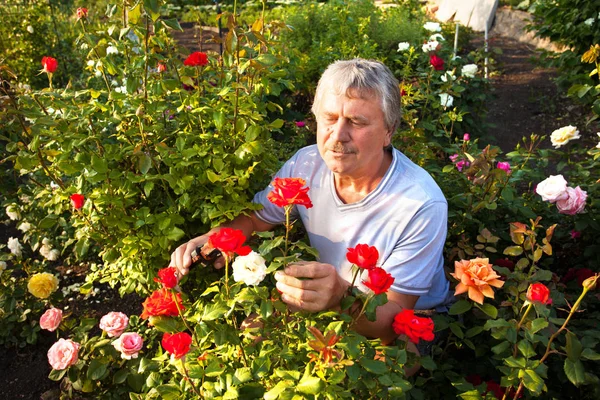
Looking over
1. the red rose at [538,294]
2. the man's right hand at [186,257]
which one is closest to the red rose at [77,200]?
the man's right hand at [186,257]

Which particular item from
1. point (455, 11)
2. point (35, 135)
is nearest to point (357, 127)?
point (35, 135)

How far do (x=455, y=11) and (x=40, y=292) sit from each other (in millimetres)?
7688

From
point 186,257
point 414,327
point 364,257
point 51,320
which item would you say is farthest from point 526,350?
point 51,320

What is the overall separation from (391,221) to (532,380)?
65 cm

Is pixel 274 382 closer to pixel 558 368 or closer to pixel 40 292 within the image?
pixel 558 368

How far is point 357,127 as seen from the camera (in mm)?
1690

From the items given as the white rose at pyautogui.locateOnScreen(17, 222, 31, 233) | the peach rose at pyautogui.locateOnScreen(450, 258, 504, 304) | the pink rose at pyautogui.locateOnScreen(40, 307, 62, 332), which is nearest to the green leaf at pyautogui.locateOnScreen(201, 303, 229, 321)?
the peach rose at pyautogui.locateOnScreen(450, 258, 504, 304)

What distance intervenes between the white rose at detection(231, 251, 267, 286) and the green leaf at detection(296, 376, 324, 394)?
0.25 metres

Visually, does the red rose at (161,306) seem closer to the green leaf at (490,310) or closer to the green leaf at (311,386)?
the green leaf at (311,386)

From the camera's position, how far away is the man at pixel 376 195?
167cm

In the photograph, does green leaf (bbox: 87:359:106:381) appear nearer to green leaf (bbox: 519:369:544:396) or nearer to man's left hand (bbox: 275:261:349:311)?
man's left hand (bbox: 275:261:349:311)

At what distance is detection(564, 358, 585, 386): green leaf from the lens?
54.5 inches

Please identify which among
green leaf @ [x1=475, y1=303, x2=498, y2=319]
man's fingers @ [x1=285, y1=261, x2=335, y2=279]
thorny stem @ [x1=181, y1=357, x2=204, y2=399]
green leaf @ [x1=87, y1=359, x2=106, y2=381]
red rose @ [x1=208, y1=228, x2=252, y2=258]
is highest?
red rose @ [x1=208, y1=228, x2=252, y2=258]

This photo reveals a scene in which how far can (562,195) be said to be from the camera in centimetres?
205
